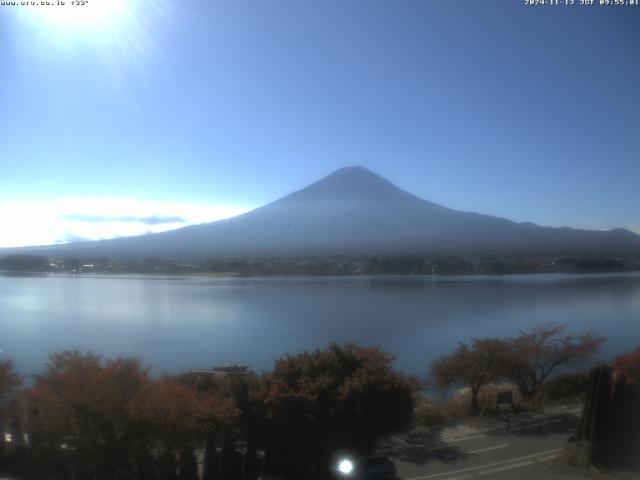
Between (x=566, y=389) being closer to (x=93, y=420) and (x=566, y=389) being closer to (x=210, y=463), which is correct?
(x=210, y=463)

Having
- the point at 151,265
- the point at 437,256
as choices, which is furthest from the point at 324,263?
the point at 151,265

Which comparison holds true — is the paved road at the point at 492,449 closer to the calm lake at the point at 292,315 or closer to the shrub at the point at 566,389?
the shrub at the point at 566,389

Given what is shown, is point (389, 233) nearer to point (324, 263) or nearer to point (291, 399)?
point (324, 263)

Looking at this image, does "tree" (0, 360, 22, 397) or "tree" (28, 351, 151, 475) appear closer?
"tree" (28, 351, 151, 475)

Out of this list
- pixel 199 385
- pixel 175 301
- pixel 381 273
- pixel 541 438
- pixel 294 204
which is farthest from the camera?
pixel 294 204

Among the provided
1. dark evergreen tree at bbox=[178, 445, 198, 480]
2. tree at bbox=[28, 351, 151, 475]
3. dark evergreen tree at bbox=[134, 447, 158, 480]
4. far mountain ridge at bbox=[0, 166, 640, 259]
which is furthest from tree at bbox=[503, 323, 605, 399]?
far mountain ridge at bbox=[0, 166, 640, 259]

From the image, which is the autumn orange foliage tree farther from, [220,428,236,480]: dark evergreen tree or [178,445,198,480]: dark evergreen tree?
[220,428,236,480]: dark evergreen tree
